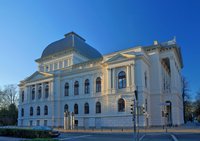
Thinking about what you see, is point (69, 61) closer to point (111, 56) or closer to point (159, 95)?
point (111, 56)

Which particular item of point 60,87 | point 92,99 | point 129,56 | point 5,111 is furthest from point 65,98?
point 5,111

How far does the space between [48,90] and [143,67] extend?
2737cm

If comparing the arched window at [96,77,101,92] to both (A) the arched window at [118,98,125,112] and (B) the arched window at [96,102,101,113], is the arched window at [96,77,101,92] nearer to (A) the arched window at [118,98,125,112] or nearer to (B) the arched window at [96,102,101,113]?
(B) the arched window at [96,102,101,113]

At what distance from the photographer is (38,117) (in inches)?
2448

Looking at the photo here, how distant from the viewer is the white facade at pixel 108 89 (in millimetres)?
46250

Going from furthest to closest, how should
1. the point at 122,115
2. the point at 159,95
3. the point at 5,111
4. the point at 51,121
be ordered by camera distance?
the point at 5,111 → the point at 51,121 → the point at 159,95 → the point at 122,115

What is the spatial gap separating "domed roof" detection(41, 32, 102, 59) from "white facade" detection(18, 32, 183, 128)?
0.91 m

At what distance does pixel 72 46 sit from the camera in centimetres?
6506

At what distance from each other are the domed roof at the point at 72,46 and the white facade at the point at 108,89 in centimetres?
91

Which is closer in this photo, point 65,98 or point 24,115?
point 65,98

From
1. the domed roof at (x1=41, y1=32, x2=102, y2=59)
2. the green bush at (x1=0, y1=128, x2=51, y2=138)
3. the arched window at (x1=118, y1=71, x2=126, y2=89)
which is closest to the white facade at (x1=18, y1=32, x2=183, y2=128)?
the arched window at (x1=118, y1=71, x2=126, y2=89)

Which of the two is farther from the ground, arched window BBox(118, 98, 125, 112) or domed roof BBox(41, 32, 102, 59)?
domed roof BBox(41, 32, 102, 59)

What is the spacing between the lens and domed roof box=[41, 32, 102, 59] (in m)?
66.5

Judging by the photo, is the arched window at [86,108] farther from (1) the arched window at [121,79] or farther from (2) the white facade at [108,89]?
(1) the arched window at [121,79]
